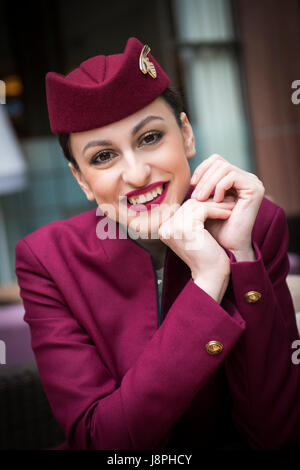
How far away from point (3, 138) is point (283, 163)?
8.36 ft

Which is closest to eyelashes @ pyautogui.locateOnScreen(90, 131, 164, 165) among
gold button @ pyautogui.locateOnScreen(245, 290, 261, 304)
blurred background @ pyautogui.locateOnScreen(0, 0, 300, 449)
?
gold button @ pyautogui.locateOnScreen(245, 290, 261, 304)

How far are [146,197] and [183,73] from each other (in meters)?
4.05

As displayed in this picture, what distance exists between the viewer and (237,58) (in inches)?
195

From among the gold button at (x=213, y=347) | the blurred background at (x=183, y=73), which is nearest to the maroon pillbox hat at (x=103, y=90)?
the gold button at (x=213, y=347)

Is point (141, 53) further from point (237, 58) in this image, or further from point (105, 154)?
point (237, 58)

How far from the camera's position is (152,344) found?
1000 millimetres

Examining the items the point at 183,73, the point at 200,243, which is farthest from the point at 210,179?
the point at 183,73

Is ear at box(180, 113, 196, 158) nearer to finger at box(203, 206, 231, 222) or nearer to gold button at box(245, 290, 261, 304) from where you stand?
finger at box(203, 206, 231, 222)

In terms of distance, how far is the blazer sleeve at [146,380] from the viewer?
3.14 feet

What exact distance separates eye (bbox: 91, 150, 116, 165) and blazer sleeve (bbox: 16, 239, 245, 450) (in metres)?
0.30

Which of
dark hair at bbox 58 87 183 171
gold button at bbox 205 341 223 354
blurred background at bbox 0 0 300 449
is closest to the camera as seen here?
gold button at bbox 205 341 223 354

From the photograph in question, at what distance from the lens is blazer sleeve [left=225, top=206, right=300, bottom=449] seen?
100 centimetres

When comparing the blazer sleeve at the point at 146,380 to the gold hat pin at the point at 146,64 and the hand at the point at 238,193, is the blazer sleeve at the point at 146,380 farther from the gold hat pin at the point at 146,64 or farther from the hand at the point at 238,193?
the gold hat pin at the point at 146,64

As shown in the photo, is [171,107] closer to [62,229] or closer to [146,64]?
[146,64]
